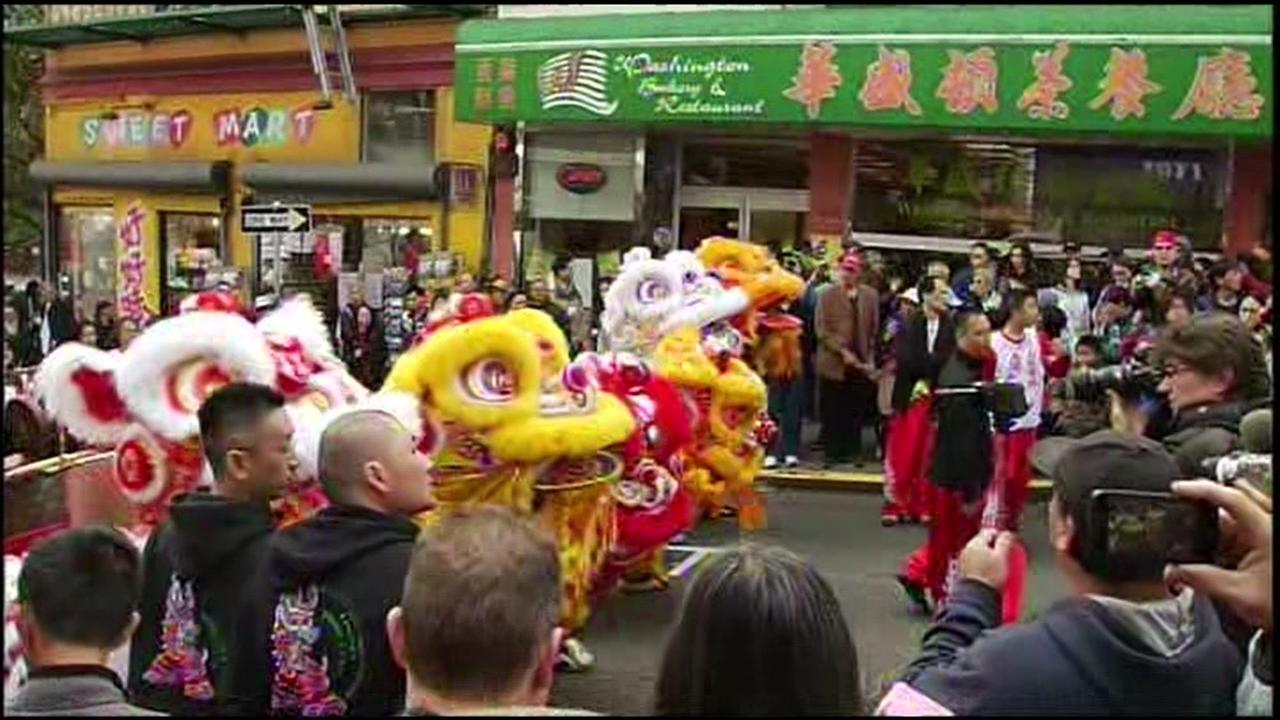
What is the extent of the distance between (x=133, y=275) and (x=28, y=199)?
11.7ft

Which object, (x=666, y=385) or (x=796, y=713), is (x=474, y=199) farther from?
(x=796, y=713)

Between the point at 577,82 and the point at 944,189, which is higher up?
the point at 577,82

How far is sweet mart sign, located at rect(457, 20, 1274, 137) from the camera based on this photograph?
13.7 meters

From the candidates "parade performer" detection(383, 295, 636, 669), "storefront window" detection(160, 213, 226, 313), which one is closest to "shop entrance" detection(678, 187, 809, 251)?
"storefront window" detection(160, 213, 226, 313)

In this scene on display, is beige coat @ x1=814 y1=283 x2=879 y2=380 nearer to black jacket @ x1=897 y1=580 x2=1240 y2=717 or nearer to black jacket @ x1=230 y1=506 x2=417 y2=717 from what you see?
black jacket @ x1=230 y1=506 x2=417 y2=717

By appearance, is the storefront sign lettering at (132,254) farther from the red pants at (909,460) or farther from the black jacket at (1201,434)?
the black jacket at (1201,434)

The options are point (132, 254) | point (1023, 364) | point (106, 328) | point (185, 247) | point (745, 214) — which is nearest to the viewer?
point (1023, 364)

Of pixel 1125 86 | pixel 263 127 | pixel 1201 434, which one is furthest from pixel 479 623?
pixel 263 127

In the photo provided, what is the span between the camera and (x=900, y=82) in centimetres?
1478

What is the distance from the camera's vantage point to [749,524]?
8797mm

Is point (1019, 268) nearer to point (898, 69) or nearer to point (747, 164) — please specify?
point (898, 69)

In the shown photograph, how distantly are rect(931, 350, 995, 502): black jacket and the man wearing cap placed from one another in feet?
14.3

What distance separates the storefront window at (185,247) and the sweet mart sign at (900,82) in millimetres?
5682

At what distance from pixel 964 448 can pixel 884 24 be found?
8.68 m
